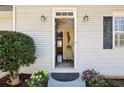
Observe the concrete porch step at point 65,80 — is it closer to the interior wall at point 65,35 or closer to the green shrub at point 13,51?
the green shrub at point 13,51

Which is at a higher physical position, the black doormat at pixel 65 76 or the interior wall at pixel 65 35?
the interior wall at pixel 65 35

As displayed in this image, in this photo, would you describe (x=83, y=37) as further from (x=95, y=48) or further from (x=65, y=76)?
(x=65, y=76)

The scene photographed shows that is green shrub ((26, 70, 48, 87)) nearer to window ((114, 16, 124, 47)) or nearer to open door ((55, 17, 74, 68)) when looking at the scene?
window ((114, 16, 124, 47))

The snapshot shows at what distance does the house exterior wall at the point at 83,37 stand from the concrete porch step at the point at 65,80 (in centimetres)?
55

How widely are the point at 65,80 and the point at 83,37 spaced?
2.19 meters

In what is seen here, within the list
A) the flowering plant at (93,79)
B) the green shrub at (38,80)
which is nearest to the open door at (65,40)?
the flowering plant at (93,79)

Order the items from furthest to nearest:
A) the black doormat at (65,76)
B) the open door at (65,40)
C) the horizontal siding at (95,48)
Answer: the open door at (65,40), the horizontal siding at (95,48), the black doormat at (65,76)

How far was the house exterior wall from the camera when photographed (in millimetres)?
12609

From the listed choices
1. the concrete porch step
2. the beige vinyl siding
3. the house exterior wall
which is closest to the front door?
the house exterior wall

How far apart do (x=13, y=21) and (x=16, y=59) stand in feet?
8.28

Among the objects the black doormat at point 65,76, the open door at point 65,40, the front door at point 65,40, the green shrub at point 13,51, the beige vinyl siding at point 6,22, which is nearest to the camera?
the green shrub at point 13,51

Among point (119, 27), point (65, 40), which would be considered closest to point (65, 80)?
point (119, 27)

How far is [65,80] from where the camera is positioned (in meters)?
11.6

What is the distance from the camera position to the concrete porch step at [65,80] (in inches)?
424
